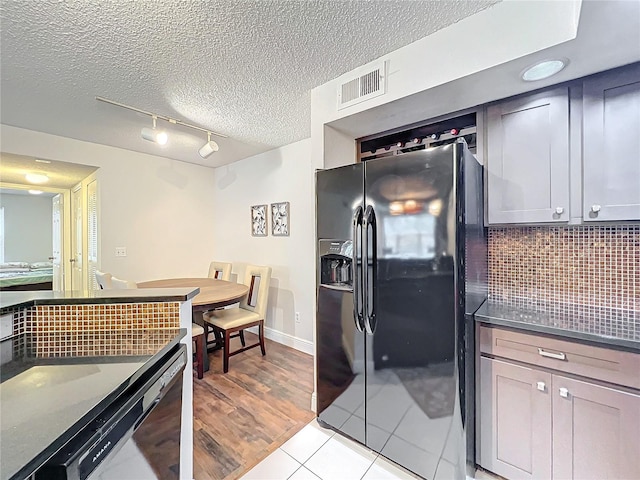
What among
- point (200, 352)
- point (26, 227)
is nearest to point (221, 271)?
point (200, 352)

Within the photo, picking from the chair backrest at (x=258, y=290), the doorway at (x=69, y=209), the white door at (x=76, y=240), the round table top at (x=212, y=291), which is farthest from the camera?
the white door at (x=76, y=240)

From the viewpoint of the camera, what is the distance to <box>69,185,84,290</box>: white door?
13.5 ft

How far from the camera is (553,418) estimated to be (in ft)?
4.32

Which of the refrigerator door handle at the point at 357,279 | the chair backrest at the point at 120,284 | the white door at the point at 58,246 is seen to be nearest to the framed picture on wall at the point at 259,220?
the chair backrest at the point at 120,284

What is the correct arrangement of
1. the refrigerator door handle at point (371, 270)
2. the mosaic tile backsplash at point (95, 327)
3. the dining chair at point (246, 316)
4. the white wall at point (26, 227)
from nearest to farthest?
the mosaic tile backsplash at point (95, 327) → the refrigerator door handle at point (371, 270) → the dining chair at point (246, 316) → the white wall at point (26, 227)

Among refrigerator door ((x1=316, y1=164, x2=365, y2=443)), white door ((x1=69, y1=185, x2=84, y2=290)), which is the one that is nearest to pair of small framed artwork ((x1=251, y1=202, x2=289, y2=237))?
refrigerator door ((x1=316, y1=164, x2=365, y2=443))

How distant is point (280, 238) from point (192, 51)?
85.8 inches

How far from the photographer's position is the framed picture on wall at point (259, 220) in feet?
12.2

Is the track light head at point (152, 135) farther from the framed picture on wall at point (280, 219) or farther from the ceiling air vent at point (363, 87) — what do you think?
the ceiling air vent at point (363, 87)

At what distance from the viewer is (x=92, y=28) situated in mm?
1490

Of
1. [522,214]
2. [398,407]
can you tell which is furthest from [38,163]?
[522,214]

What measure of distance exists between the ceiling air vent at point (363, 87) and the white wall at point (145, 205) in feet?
9.93

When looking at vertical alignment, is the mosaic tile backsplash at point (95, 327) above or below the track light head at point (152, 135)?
below

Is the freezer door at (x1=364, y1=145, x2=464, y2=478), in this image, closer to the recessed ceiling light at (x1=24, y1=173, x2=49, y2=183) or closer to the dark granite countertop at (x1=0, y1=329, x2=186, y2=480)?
the dark granite countertop at (x1=0, y1=329, x2=186, y2=480)
